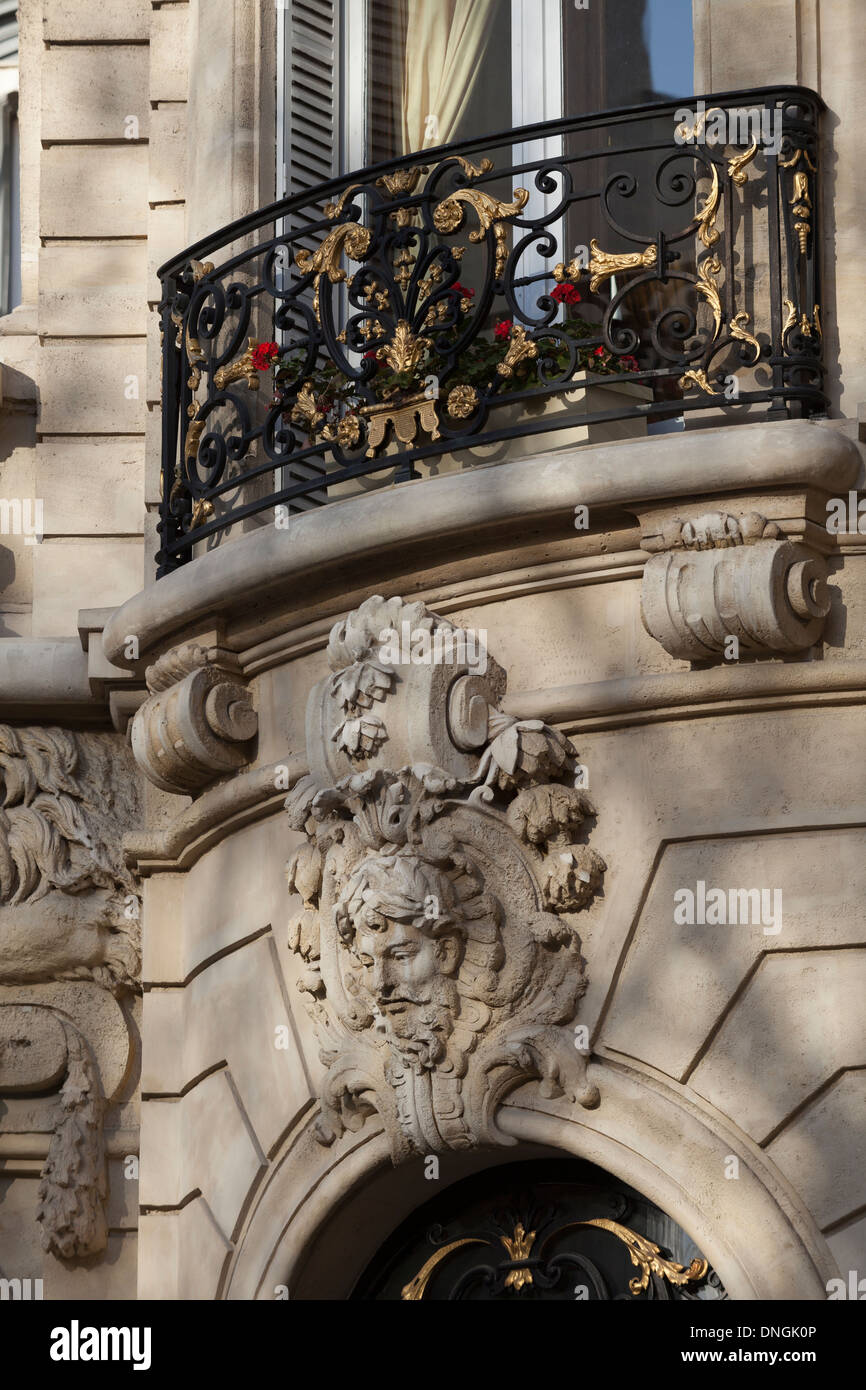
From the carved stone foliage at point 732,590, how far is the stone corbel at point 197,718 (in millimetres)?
1630

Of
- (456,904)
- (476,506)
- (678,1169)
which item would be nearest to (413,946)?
(456,904)

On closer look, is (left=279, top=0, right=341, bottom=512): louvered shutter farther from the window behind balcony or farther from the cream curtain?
the cream curtain

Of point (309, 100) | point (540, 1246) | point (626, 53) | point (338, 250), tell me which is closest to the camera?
point (540, 1246)

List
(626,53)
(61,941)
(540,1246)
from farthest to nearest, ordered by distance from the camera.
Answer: (61,941)
(626,53)
(540,1246)

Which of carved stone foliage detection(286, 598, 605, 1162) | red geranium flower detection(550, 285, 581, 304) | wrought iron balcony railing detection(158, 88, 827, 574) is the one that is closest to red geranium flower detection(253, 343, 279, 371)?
wrought iron balcony railing detection(158, 88, 827, 574)

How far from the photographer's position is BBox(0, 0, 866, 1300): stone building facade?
6.86 metres

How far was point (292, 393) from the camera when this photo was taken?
7.93 meters

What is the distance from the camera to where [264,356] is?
26.6ft

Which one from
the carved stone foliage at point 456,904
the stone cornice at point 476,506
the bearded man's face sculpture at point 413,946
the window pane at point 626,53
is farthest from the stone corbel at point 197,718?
the window pane at point 626,53

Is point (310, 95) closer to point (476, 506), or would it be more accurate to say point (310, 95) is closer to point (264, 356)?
point (264, 356)

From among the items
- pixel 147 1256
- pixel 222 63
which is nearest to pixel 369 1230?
pixel 147 1256

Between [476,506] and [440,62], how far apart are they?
224 centimetres

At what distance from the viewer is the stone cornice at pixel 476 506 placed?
6.89m

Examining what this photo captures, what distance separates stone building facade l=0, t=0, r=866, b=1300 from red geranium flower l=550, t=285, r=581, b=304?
295mm
